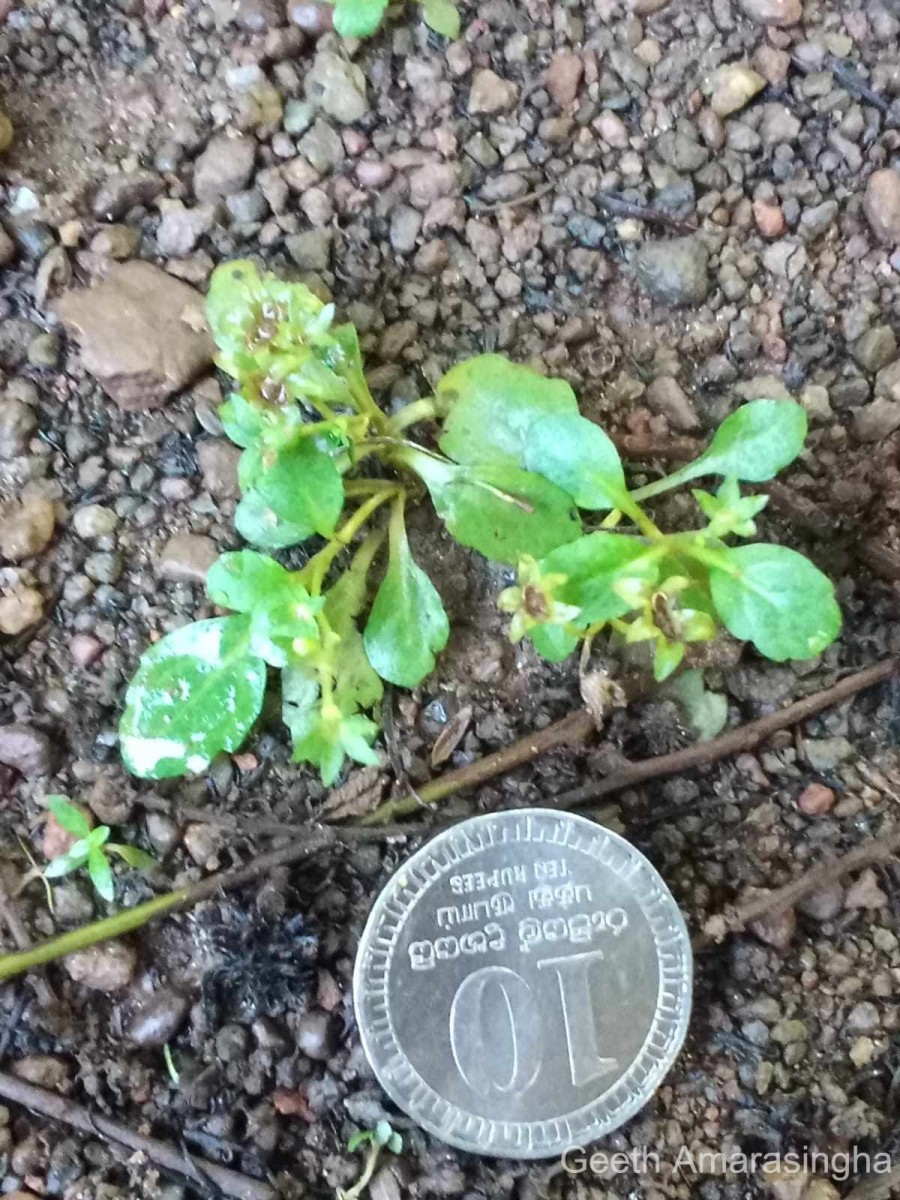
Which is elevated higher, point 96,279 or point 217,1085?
point 96,279

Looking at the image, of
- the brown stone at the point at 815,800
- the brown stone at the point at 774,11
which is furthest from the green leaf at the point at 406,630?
the brown stone at the point at 774,11

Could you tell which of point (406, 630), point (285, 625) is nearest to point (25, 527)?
point (285, 625)

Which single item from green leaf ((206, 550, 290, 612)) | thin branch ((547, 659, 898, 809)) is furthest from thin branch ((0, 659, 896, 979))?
green leaf ((206, 550, 290, 612))

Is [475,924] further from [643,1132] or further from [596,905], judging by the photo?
[643,1132]

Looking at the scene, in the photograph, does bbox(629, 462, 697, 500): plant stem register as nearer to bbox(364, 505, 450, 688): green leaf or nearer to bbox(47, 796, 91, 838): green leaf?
bbox(364, 505, 450, 688): green leaf

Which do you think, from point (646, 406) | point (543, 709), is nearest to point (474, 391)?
point (646, 406)

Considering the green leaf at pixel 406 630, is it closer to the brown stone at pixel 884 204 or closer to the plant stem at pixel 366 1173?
the plant stem at pixel 366 1173
